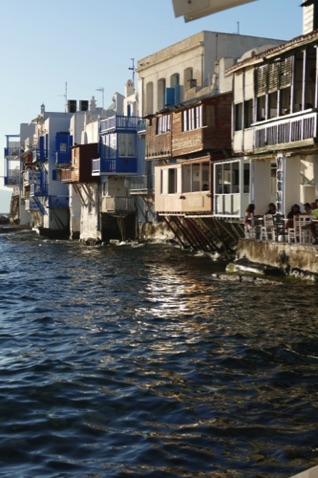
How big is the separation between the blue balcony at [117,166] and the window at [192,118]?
17.0 m

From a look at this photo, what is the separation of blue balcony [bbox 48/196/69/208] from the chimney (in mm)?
45651

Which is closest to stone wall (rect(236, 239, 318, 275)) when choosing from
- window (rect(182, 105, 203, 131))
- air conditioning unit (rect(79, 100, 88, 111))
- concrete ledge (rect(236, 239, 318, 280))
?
concrete ledge (rect(236, 239, 318, 280))

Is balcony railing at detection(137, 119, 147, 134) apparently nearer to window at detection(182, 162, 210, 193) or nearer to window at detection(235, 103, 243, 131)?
window at detection(182, 162, 210, 193)

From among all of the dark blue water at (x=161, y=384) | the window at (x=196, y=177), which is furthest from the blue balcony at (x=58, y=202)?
the dark blue water at (x=161, y=384)

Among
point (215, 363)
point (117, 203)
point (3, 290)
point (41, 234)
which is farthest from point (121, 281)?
point (41, 234)

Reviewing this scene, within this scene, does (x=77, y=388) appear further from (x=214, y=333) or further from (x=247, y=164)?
(x=247, y=164)

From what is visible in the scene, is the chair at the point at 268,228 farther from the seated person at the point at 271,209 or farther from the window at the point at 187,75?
the window at the point at 187,75

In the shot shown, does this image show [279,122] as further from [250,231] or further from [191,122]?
[191,122]

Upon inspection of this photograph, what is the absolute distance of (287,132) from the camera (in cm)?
2677

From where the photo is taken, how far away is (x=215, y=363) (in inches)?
487

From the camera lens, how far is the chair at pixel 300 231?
2366 centimetres

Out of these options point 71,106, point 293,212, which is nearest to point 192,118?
point 293,212

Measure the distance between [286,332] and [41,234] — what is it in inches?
2334

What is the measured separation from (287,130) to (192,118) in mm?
10702
